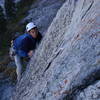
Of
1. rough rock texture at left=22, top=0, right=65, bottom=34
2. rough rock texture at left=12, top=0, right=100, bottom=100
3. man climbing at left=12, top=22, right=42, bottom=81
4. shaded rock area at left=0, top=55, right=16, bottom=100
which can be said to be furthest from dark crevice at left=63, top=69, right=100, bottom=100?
rough rock texture at left=22, top=0, right=65, bottom=34

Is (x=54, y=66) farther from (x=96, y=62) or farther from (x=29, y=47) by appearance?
(x=29, y=47)

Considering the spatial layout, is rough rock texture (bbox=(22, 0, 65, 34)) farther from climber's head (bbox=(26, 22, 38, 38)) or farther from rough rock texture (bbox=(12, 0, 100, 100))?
rough rock texture (bbox=(12, 0, 100, 100))

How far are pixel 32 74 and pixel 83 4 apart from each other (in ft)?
9.09

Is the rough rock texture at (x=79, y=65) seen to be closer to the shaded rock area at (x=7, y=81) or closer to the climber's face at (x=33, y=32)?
the climber's face at (x=33, y=32)

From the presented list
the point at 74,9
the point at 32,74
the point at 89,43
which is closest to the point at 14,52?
the point at 32,74

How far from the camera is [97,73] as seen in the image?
512 cm

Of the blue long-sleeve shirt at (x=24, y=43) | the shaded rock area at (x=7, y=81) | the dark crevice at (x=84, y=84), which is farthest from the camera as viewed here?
the shaded rock area at (x=7, y=81)

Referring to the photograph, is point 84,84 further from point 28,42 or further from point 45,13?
point 45,13

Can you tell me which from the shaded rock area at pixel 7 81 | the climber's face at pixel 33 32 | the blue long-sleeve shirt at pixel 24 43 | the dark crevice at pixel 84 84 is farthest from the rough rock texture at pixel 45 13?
the dark crevice at pixel 84 84

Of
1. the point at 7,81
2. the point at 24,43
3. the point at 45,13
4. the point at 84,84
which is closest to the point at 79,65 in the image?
the point at 84,84

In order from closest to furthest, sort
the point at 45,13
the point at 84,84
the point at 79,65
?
the point at 84,84 < the point at 79,65 < the point at 45,13

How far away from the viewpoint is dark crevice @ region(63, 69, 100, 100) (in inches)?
202

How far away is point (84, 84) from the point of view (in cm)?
520

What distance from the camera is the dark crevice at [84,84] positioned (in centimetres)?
514
